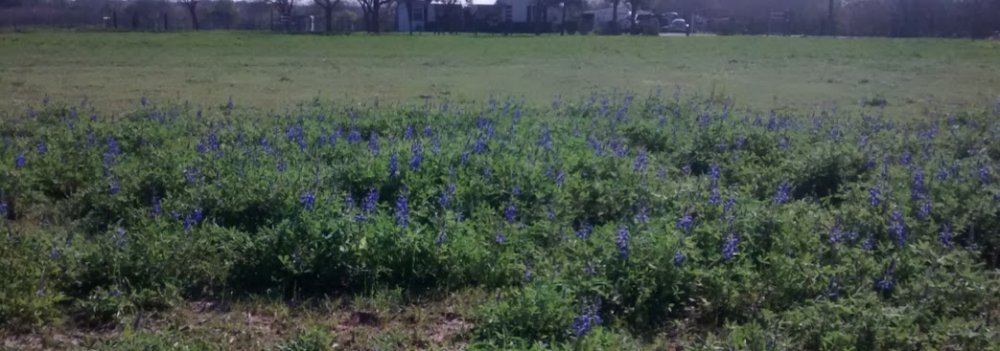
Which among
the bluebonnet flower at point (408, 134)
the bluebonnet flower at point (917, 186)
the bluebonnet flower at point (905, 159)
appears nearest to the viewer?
the bluebonnet flower at point (917, 186)

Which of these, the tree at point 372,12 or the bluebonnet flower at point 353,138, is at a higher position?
the tree at point 372,12

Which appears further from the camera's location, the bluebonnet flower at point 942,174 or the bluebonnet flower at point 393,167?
the bluebonnet flower at point 942,174

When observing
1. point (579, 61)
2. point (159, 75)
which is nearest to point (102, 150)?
point (159, 75)

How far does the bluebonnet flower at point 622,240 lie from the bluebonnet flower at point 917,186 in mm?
2333

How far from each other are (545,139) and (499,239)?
2576 mm

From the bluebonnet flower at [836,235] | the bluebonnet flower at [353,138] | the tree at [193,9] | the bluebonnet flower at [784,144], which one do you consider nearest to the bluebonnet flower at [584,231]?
the bluebonnet flower at [836,235]

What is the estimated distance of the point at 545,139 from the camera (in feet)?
26.2

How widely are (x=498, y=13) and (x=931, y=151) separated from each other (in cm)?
5309

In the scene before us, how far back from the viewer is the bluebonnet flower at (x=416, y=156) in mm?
6809

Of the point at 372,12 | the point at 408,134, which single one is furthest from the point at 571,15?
the point at 408,134

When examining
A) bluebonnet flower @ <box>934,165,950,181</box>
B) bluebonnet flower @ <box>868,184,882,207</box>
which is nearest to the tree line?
bluebonnet flower @ <box>934,165,950,181</box>

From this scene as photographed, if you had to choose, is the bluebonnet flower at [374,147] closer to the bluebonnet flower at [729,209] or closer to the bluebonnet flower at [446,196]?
the bluebonnet flower at [446,196]

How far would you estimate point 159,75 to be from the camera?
63.6 ft

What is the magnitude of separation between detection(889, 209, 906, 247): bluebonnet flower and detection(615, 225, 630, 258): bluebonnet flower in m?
1.62
